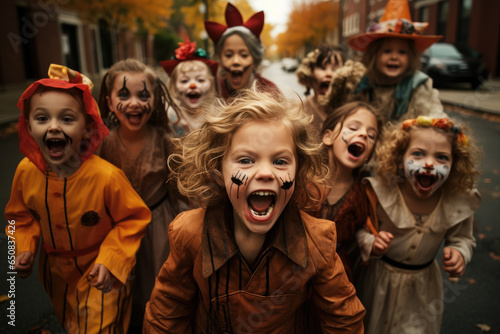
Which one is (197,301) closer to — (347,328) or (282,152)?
(347,328)

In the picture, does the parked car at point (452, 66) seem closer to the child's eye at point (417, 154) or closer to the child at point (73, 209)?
the child's eye at point (417, 154)

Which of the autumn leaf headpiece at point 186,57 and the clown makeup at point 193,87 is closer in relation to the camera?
the clown makeup at point 193,87

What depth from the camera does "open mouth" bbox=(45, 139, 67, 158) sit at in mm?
1933

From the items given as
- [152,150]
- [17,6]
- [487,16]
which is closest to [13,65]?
[17,6]

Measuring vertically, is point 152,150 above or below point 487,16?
below

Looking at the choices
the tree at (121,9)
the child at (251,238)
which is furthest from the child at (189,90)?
the tree at (121,9)

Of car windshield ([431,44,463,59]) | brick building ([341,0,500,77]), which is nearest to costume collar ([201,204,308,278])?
car windshield ([431,44,463,59])

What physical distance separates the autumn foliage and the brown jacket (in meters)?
28.9

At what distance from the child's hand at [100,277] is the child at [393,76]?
78.8 inches

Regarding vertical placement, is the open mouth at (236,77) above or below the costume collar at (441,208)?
above

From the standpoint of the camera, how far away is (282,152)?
1463mm

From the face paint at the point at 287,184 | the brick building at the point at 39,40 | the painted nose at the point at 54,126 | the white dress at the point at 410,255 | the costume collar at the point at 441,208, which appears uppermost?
the brick building at the point at 39,40

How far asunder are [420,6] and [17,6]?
21.5 meters

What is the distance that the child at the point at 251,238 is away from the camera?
145 cm
